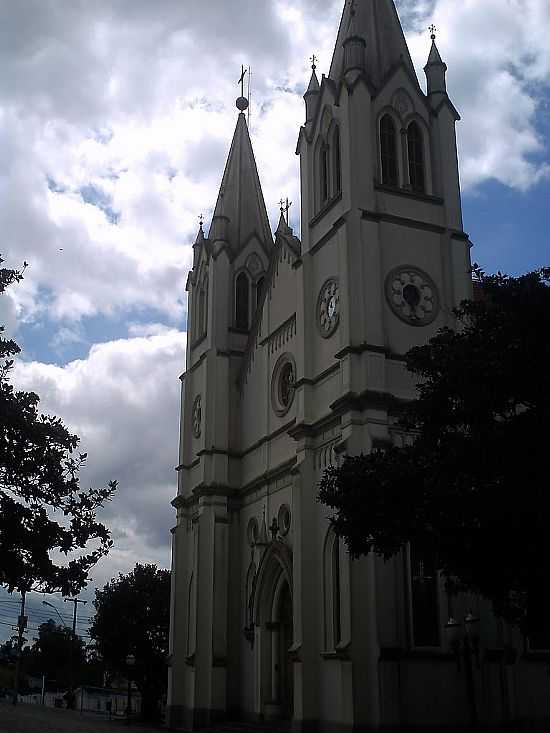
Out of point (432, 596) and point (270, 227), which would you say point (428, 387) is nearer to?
point (432, 596)

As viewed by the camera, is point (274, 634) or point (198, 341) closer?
point (274, 634)

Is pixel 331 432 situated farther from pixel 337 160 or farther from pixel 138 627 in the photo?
pixel 138 627

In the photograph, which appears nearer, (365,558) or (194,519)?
(365,558)

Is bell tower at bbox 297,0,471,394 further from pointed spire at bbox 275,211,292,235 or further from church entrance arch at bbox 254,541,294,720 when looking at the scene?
church entrance arch at bbox 254,541,294,720

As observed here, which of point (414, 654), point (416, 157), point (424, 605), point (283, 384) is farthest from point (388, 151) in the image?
point (414, 654)

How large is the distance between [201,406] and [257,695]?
39.5 feet

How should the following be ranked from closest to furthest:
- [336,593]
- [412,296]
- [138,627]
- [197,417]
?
[336,593] → [412,296] → [197,417] → [138,627]

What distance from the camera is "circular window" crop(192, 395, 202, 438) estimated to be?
3816 cm

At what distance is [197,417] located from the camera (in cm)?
3872

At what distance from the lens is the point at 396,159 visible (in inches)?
1203

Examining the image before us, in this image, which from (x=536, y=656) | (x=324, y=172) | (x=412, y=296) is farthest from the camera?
(x=324, y=172)

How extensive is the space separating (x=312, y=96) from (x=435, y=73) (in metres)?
A: 4.46

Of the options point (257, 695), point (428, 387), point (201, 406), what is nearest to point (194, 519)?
point (201, 406)

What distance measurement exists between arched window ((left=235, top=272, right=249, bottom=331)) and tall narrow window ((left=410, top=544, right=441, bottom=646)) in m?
16.1
